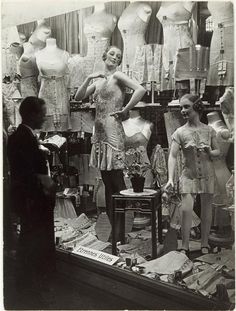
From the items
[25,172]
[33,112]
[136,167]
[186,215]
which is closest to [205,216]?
[186,215]

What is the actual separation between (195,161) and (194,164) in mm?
18

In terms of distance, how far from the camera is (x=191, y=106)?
2.51m

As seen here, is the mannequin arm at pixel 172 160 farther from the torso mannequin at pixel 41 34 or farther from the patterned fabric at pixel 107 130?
the torso mannequin at pixel 41 34

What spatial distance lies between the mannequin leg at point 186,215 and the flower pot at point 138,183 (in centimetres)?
24

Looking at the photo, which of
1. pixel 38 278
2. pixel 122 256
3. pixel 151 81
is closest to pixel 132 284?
pixel 122 256

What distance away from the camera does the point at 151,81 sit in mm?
2588

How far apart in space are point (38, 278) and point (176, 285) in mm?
799

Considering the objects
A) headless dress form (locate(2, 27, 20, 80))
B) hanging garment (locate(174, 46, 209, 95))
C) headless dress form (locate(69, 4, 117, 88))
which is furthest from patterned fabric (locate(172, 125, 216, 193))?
headless dress form (locate(2, 27, 20, 80))

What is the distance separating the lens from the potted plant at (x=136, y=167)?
2608 millimetres

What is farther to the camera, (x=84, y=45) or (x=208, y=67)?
(x=84, y=45)

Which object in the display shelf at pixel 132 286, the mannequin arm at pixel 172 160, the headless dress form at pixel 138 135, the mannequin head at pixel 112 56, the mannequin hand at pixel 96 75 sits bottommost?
the display shelf at pixel 132 286

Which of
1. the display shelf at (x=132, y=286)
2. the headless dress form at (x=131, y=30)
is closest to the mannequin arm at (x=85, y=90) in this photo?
the headless dress form at (x=131, y=30)

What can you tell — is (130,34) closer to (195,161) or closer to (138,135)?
(138,135)

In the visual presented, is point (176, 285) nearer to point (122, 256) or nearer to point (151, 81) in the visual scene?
point (122, 256)
